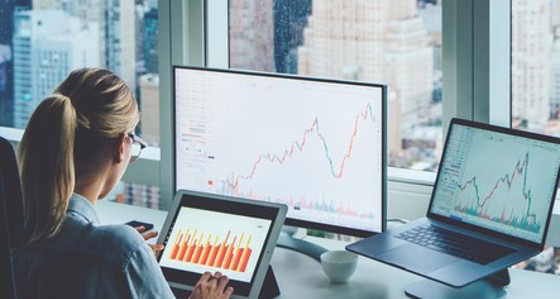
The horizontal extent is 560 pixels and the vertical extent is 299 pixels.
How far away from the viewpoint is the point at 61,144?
188cm

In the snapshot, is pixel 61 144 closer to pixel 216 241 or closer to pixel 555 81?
pixel 216 241

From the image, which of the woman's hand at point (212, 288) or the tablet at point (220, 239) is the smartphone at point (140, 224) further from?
the woman's hand at point (212, 288)

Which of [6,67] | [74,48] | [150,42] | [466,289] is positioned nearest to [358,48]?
[150,42]

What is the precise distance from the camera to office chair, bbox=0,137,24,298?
5.60 ft

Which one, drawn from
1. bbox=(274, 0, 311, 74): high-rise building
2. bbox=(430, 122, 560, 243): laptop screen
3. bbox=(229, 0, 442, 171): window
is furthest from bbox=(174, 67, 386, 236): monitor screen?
bbox=(274, 0, 311, 74): high-rise building

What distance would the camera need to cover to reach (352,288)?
2346mm

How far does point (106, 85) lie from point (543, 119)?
3.87 ft

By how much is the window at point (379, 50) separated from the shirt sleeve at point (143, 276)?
1.03 metres

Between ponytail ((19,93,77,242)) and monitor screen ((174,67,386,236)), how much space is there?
2.36 ft

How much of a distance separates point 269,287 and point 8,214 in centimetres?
74

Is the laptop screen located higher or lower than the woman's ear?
lower

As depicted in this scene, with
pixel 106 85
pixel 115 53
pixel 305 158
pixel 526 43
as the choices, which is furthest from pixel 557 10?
pixel 115 53

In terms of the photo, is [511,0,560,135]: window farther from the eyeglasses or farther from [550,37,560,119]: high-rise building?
the eyeglasses

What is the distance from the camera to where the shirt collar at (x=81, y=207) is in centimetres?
192
